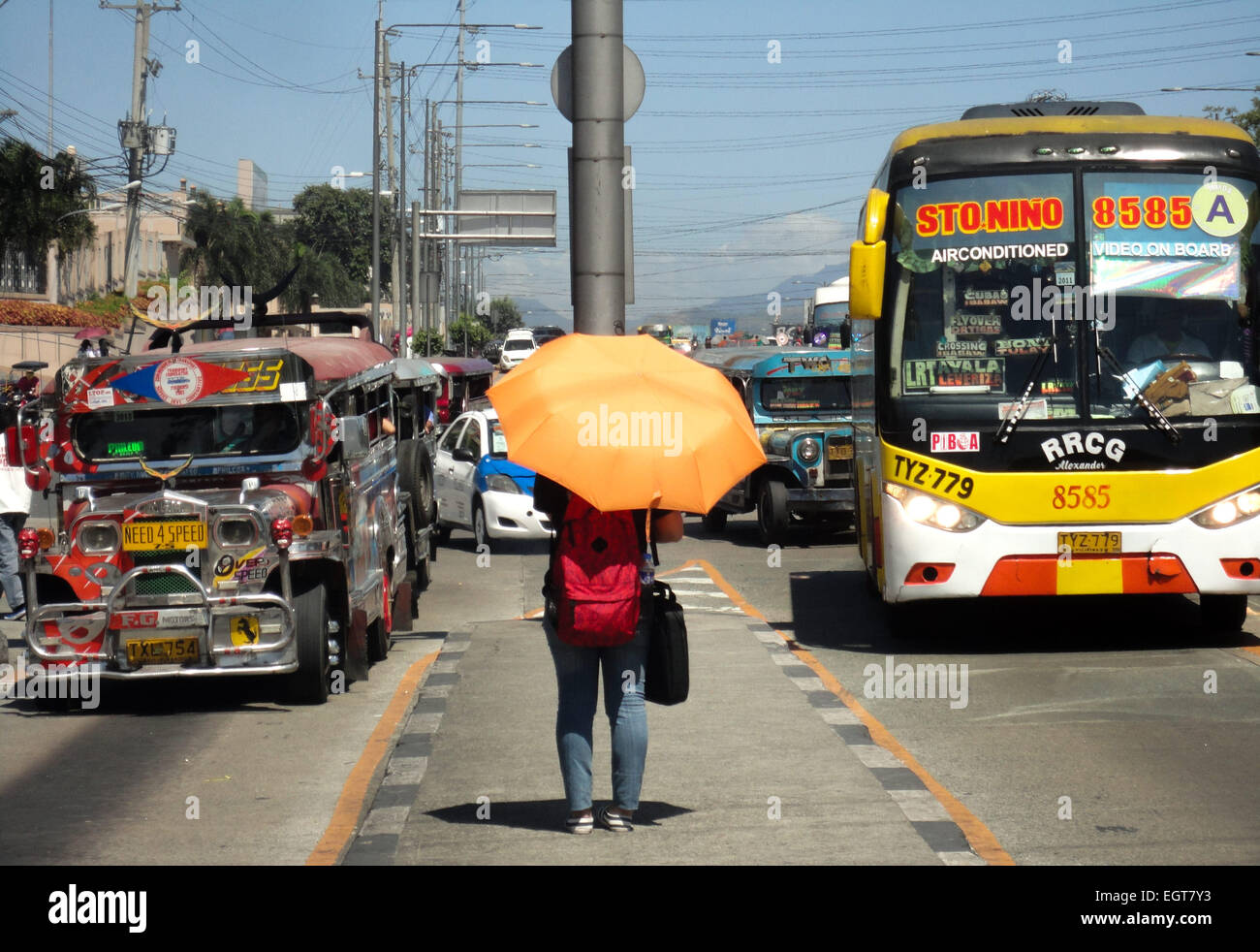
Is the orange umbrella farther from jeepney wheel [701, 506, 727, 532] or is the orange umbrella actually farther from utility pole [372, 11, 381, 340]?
utility pole [372, 11, 381, 340]

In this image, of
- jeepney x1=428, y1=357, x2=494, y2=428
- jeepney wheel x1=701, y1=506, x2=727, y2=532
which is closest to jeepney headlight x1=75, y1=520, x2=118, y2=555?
jeepney wheel x1=701, y1=506, x2=727, y2=532

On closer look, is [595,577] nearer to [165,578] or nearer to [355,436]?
[165,578]

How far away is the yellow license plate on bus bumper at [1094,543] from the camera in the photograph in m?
11.3

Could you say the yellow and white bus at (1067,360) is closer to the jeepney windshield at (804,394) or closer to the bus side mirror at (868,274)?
the bus side mirror at (868,274)

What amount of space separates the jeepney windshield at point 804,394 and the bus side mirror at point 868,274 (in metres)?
10.2

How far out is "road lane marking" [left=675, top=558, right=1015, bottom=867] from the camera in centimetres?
634

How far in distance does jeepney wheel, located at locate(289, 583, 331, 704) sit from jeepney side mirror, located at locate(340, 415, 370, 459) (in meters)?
1.27

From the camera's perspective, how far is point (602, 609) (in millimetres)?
6273

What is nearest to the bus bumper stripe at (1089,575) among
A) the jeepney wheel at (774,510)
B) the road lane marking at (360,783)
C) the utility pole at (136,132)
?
the road lane marking at (360,783)

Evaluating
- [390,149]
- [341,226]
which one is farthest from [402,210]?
[341,226]

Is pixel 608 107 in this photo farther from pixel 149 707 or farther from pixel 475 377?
pixel 475 377

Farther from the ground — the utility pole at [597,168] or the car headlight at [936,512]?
the utility pole at [597,168]
